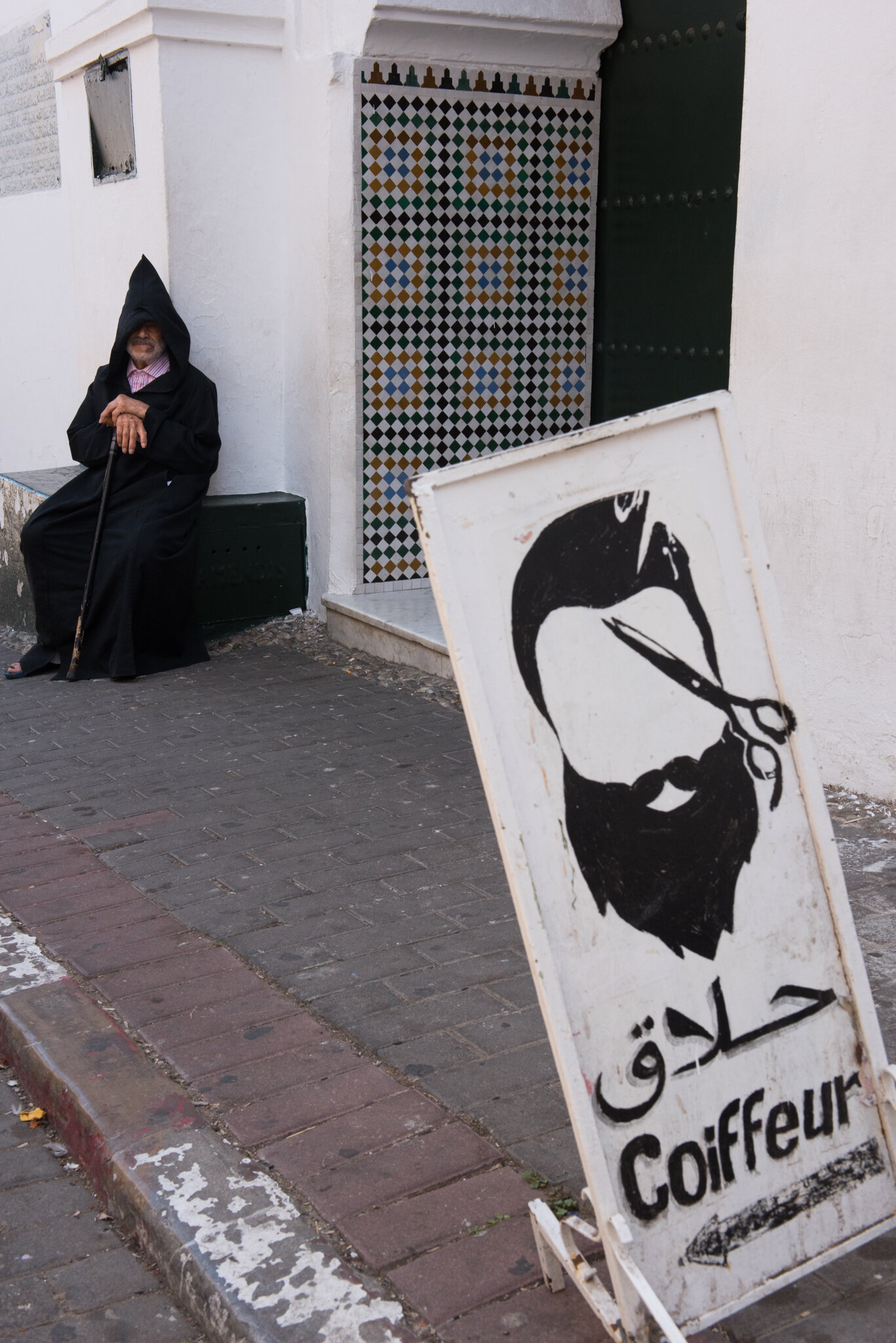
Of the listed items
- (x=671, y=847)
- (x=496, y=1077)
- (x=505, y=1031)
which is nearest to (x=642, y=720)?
(x=671, y=847)

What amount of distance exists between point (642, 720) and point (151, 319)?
5102 mm

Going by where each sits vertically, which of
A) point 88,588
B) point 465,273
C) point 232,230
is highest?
point 232,230

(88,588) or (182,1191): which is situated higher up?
(88,588)

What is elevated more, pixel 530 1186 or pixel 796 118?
pixel 796 118

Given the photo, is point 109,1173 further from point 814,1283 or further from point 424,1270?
point 814,1283

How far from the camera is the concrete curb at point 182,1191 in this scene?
7.04 ft

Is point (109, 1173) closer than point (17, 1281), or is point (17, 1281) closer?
point (17, 1281)

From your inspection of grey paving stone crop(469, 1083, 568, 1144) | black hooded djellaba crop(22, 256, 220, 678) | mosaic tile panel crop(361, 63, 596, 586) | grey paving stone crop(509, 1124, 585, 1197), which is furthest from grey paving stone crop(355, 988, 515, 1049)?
mosaic tile panel crop(361, 63, 596, 586)

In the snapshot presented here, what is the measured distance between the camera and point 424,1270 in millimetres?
2219

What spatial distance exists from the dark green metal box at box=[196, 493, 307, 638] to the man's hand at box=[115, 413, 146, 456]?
1.68 ft

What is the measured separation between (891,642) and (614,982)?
243 cm

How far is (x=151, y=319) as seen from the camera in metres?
6.50

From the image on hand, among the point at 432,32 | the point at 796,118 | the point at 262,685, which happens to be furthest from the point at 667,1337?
the point at 432,32

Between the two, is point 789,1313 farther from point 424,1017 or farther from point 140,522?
point 140,522
